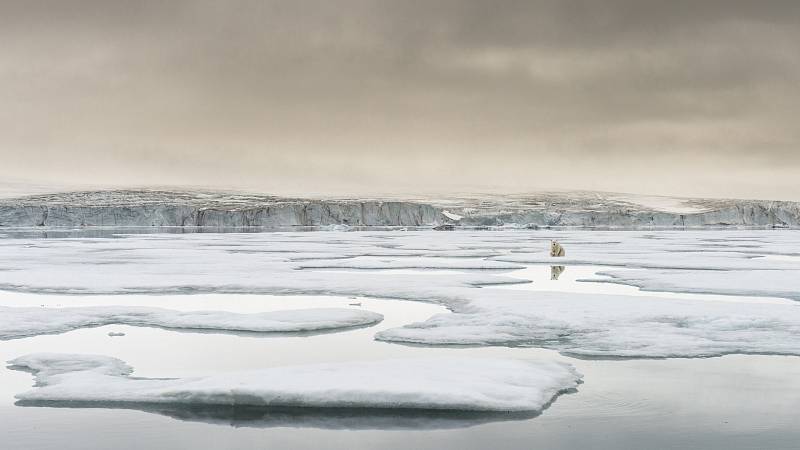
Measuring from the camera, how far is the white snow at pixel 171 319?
300 inches

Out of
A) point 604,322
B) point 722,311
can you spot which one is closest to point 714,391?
point 604,322

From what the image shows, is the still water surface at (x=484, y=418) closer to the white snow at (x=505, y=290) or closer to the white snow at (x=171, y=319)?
the white snow at (x=505, y=290)

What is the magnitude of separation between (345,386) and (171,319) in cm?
362

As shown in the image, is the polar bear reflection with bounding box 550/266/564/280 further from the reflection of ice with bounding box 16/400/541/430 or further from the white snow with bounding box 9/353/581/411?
the reflection of ice with bounding box 16/400/541/430

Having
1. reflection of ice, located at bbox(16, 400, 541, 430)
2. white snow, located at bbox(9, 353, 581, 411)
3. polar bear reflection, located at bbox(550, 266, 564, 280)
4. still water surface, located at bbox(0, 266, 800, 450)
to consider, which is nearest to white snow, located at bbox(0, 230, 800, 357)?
still water surface, located at bbox(0, 266, 800, 450)

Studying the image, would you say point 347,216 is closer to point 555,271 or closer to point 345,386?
point 555,271

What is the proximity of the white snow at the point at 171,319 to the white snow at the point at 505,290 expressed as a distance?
36.2 inches

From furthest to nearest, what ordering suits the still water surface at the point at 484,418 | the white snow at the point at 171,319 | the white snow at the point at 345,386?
the white snow at the point at 171,319 < the white snow at the point at 345,386 < the still water surface at the point at 484,418

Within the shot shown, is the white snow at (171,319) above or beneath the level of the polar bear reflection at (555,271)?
beneath

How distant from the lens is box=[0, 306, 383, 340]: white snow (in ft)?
25.0

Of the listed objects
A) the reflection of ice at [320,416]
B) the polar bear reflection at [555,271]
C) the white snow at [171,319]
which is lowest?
the reflection of ice at [320,416]

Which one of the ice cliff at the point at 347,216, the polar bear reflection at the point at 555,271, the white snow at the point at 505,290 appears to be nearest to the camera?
the white snow at the point at 505,290

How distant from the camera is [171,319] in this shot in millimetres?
8000

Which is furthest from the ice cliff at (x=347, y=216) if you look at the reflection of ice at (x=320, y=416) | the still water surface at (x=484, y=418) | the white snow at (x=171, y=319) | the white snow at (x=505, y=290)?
the reflection of ice at (x=320, y=416)
